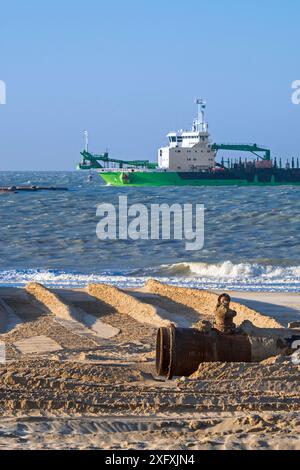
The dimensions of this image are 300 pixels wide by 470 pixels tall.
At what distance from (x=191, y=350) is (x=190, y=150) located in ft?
267

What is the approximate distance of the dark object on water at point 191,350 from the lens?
27.9ft

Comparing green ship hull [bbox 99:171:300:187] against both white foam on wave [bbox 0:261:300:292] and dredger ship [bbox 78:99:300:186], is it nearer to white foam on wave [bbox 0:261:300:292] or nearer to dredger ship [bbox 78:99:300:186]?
dredger ship [bbox 78:99:300:186]

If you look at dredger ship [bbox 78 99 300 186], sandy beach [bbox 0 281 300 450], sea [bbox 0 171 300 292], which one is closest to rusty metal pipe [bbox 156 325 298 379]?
sandy beach [bbox 0 281 300 450]

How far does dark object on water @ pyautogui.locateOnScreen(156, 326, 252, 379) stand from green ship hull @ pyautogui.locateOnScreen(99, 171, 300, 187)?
81025mm

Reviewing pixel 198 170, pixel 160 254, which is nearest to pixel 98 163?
pixel 198 170

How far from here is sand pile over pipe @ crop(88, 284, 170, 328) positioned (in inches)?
557

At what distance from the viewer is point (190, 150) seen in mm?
89562

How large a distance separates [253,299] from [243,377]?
8.85 metres

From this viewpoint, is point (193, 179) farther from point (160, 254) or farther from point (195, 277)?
point (195, 277)

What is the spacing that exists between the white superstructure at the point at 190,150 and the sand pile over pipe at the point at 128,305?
7232 cm

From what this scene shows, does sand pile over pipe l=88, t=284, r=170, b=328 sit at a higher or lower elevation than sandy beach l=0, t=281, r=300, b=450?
lower

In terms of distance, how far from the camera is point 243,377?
808cm
